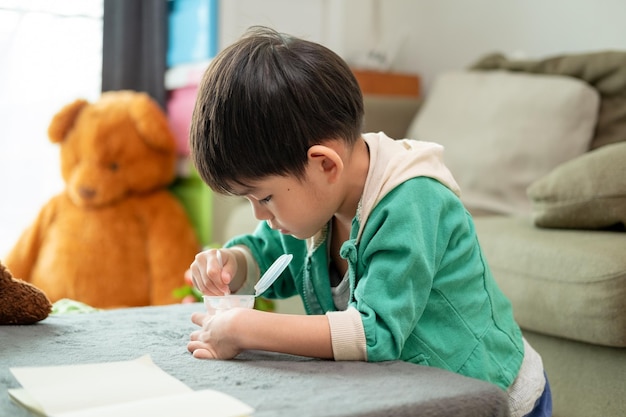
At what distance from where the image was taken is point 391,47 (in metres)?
2.83

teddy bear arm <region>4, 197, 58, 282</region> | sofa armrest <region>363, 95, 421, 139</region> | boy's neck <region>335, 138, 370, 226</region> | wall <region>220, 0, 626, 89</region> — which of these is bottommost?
teddy bear arm <region>4, 197, 58, 282</region>

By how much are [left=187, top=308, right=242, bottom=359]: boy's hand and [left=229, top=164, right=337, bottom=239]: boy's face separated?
0.14 m

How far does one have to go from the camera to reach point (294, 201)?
93 centimetres

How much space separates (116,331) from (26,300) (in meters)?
0.13

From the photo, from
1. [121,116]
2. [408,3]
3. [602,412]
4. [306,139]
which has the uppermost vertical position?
[408,3]

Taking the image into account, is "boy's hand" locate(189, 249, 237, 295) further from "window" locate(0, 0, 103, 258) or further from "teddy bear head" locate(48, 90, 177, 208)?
"window" locate(0, 0, 103, 258)

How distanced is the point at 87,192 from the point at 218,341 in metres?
1.48

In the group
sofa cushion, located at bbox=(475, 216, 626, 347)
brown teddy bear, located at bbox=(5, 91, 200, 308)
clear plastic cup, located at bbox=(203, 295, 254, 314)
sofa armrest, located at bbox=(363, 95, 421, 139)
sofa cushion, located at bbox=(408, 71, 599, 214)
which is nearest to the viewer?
clear plastic cup, located at bbox=(203, 295, 254, 314)

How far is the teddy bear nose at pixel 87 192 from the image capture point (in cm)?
221

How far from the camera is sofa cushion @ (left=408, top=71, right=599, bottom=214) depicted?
6.61 feet

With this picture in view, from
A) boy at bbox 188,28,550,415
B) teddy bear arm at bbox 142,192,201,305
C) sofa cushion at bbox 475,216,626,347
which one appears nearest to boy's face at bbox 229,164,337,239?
boy at bbox 188,28,550,415

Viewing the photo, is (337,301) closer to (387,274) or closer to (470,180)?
(387,274)

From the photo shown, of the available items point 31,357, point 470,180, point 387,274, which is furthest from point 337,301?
point 470,180

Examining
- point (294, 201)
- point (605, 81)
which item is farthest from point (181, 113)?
point (294, 201)
